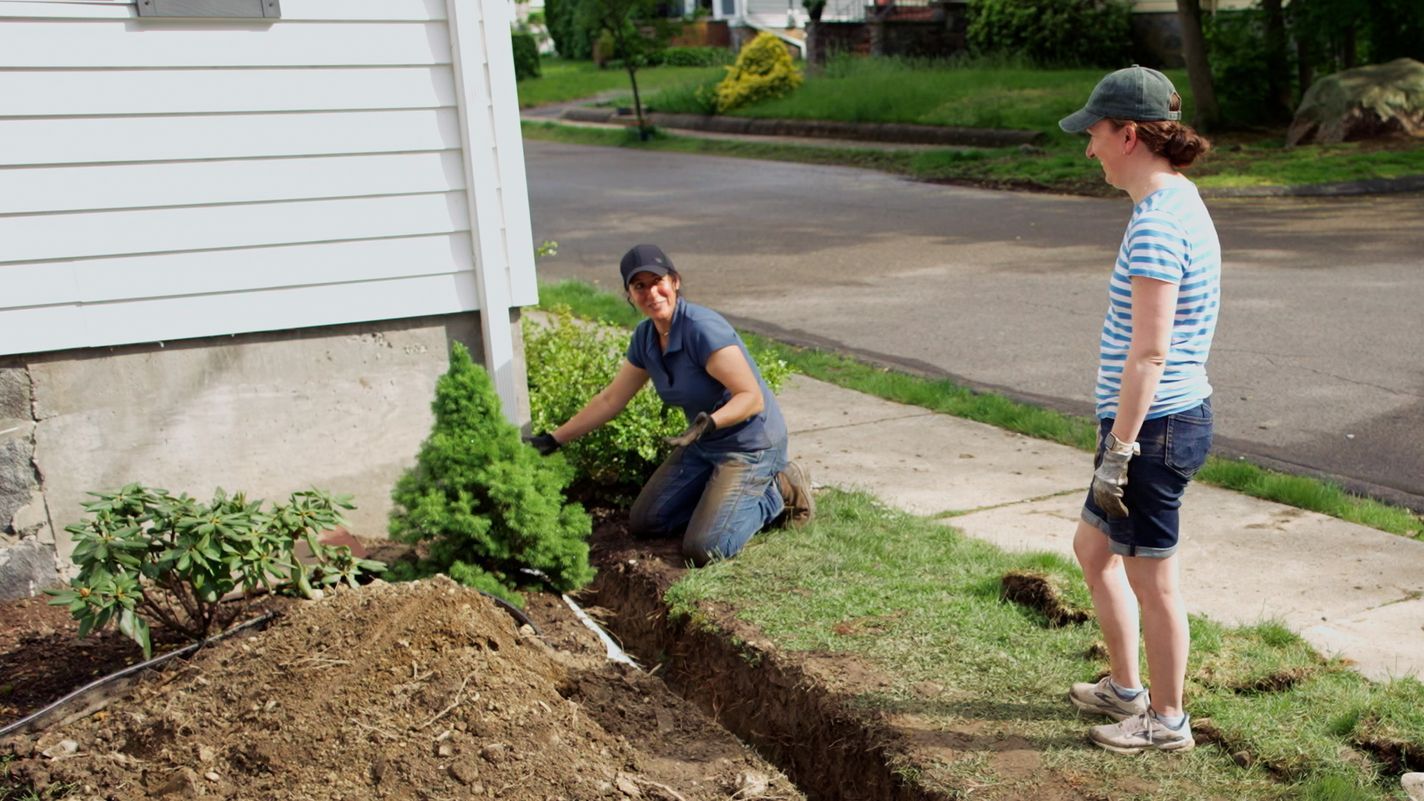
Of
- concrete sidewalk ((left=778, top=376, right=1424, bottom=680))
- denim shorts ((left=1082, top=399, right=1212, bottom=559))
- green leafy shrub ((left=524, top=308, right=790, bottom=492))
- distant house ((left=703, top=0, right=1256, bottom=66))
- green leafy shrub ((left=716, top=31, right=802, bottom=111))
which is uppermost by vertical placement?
distant house ((left=703, top=0, right=1256, bottom=66))

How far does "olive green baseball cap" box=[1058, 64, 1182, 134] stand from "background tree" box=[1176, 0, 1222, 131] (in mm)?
15321

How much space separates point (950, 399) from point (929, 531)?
227 cm

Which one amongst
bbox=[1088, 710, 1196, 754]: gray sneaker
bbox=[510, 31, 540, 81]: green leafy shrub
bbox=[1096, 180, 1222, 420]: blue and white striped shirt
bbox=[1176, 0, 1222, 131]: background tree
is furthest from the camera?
bbox=[510, 31, 540, 81]: green leafy shrub

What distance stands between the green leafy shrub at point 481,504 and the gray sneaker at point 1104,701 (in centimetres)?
201

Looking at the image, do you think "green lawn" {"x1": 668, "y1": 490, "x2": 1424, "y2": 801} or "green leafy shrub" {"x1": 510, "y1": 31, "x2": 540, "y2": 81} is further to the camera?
"green leafy shrub" {"x1": 510, "y1": 31, "x2": 540, "y2": 81}

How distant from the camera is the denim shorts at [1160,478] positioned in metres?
3.22

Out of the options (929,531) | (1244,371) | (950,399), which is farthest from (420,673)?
(1244,371)

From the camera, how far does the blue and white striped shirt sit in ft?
10.0

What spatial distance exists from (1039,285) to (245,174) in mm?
6998

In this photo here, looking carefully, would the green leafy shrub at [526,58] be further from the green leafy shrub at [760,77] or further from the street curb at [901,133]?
the green leafy shrub at [760,77]

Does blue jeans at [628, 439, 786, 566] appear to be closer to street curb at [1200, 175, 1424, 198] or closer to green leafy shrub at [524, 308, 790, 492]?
green leafy shrub at [524, 308, 790, 492]

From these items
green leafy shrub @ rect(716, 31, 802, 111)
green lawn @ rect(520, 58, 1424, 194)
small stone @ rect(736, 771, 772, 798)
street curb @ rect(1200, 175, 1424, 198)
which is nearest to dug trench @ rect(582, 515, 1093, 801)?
small stone @ rect(736, 771, 772, 798)

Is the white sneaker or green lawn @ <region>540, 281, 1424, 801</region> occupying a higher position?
the white sneaker

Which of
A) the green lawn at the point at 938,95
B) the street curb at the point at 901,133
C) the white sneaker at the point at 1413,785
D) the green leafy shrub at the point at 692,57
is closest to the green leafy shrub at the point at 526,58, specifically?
the green leafy shrub at the point at 692,57
